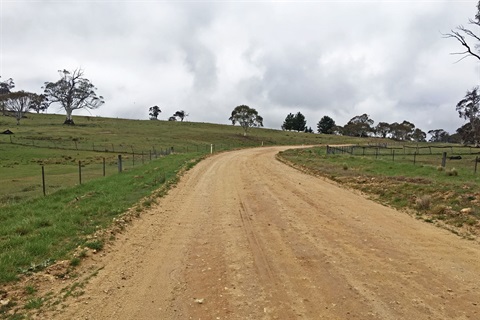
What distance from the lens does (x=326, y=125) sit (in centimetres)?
15288

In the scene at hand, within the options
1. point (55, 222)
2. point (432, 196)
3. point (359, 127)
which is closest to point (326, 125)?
point (359, 127)

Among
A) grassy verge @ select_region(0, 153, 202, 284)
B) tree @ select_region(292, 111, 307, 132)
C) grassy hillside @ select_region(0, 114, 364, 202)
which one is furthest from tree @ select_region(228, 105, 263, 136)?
grassy verge @ select_region(0, 153, 202, 284)

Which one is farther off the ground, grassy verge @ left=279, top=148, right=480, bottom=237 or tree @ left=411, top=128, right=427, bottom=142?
tree @ left=411, top=128, right=427, bottom=142

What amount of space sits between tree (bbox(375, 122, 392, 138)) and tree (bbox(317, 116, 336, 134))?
1717 centimetres

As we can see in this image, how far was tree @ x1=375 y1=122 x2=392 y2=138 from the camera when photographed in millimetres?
147250

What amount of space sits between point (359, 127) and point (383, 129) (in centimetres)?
948

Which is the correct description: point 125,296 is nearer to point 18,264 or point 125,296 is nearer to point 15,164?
point 18,264

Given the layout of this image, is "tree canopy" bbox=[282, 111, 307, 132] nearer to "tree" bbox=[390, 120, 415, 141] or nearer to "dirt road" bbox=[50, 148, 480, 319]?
"tree" bbox=[390, 120, 415, 141]

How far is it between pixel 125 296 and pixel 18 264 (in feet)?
9.15

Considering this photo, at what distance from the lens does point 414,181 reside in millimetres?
16531

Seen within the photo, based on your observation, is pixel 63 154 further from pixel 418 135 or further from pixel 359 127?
pixel 418 135

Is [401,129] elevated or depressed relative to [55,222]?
elevated

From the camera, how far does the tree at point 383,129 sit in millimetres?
147250

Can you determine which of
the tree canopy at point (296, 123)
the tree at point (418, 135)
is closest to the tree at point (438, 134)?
the tree at point (418, 135)
